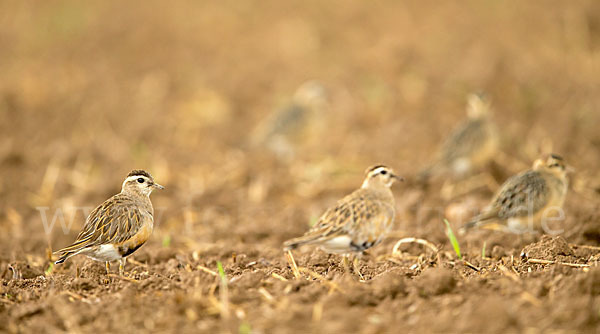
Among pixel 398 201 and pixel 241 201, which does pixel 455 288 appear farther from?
pixel 241 201

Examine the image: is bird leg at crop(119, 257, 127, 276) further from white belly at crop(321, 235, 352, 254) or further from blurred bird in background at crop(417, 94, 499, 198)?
blurred bird in background at crop(417, 94, 499, 198)

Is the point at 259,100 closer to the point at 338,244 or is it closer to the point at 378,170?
the point at 378,170

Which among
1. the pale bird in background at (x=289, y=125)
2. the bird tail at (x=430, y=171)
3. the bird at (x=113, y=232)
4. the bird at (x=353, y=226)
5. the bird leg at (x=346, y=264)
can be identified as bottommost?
the bird leg at (x=346, y=264)

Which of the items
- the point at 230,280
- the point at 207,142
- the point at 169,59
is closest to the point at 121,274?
the point at 230,280

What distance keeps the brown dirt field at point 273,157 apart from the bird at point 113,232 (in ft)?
0.80

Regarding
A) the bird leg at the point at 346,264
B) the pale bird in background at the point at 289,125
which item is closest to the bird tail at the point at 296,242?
the bird leg at the point at 346,264

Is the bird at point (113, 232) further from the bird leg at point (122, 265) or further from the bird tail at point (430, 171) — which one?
the bird tail at point (430, 171)

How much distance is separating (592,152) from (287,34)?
29.5 feet

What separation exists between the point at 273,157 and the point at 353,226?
22.8ft

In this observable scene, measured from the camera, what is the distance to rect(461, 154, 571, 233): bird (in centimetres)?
766

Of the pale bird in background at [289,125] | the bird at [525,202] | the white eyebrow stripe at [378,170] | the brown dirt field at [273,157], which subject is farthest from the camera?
the pale bird in background at [289,125]

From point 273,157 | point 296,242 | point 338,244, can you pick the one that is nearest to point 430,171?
point 273,157

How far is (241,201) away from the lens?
10219mm

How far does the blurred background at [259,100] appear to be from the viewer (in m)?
10.1
